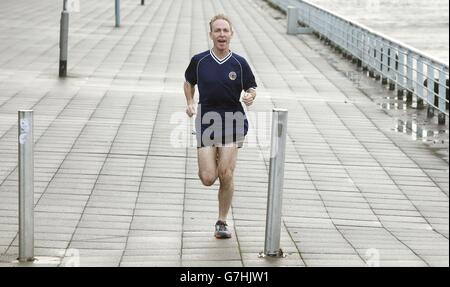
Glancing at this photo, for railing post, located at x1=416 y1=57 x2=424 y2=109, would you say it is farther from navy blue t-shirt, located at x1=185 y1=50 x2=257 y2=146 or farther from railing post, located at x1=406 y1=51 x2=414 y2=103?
navy blue t-shirt, located at x1=185 y1=50 x2=257 y2=146

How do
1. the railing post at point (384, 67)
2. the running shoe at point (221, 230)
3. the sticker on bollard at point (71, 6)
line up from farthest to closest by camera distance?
the railing post at point (384, 67) → the sticker on bollard at point (71, 6) → the running shoe at point (221, 230)

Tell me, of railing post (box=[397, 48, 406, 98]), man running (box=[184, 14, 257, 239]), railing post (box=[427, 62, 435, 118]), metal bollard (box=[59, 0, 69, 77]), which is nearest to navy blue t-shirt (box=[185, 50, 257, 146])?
man running (box=[184, 14, 257, 239])

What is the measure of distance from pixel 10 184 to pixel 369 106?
23.0 feet

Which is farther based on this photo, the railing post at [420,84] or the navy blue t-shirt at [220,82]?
the railing post at [420,84]

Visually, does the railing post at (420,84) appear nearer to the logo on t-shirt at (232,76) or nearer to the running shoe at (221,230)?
the running shoe at (221,230)

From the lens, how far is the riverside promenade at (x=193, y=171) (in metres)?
7.18

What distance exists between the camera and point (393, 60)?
17047 millimetres

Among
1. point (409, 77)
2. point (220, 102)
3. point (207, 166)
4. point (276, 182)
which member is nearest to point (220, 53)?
point (220, 102)

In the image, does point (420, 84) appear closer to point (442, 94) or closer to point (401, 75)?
point (442, 94)

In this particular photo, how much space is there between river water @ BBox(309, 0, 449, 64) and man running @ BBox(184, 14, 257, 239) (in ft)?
118

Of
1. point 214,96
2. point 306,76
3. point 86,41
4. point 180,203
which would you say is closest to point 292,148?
point 180,203

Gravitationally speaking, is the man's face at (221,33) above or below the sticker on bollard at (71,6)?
above

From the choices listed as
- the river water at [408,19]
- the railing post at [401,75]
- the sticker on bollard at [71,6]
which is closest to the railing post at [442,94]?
the railing post at [401,75]

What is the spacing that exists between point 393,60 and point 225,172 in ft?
33.7
